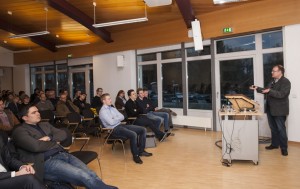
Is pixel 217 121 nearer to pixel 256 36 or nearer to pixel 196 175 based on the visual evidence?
pixel 256 36

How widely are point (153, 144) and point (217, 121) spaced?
2.41 metres

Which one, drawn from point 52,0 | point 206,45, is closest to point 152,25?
point 206,45

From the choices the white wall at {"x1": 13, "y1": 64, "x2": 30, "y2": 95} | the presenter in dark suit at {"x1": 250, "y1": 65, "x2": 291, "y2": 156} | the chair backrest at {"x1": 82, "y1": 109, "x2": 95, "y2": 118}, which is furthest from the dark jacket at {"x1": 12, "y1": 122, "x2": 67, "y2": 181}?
the white wall at {"x1": 13, "y1": 64, "x2": 30, "y2": 95}

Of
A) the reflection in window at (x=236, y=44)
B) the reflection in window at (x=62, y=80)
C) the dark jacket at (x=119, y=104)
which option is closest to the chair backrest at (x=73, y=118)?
the dark jacket at (x=119, y=104)

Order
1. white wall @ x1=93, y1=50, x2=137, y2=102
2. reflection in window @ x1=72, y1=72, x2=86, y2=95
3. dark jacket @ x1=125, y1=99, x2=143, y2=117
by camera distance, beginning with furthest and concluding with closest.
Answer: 1. reflection in window @ x1=72, y1=72, x2=86, y2=95
2. white wall @ x1=93, y1=50, x2=137, y2=102
3. dark jacket @ x1=125, y1=99, x2=143, y2=117

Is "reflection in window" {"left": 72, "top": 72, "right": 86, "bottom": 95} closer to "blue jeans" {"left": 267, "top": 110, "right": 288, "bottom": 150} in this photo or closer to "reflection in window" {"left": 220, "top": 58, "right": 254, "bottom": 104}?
"reflection in window" {"left": 220, "top": 58, "right": 254, "bottom": 104}

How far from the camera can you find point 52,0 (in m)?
6.38

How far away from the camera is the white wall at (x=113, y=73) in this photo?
886 cm

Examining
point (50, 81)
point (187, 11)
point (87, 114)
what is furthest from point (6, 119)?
point (50, 81)

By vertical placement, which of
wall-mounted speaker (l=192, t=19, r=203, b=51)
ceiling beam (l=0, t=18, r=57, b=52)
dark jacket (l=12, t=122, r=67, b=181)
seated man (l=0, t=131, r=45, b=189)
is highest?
ceiling beam (l=0, t=18, r=57, b=52)

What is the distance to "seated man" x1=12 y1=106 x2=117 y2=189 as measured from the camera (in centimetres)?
267

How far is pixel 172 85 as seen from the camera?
830 centimetres

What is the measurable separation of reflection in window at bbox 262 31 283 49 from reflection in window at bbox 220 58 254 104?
517mm

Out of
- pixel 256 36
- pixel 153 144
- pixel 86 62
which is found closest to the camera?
pixel 153 144
